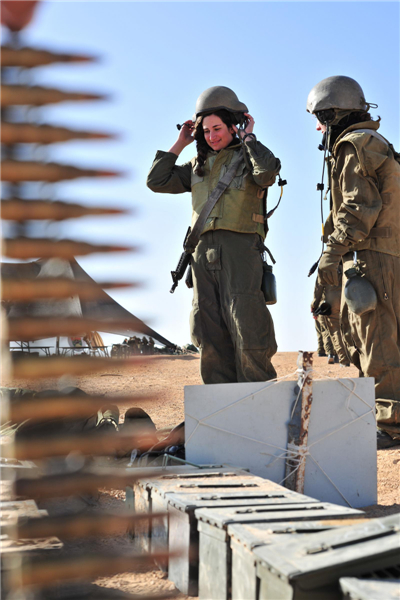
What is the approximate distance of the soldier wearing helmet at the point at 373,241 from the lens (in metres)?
4.98

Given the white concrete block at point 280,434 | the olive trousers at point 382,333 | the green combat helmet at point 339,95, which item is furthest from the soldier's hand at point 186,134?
the white concrete block at point 280,434

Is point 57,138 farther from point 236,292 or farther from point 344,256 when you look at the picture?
point 344,256

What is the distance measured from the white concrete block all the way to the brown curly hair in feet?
6.43

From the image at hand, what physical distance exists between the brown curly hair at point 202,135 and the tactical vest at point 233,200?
0.07m

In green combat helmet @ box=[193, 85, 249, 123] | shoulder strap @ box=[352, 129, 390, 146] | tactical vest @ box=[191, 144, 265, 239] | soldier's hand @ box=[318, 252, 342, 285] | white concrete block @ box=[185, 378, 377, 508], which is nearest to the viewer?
white concrete block @ box=[185, 378, 377, 508]

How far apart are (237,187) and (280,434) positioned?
1899mm

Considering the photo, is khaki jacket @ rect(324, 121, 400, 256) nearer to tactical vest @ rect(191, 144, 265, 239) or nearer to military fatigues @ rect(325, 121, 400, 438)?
military fatigues @ rect(325, 121, 400, 438)

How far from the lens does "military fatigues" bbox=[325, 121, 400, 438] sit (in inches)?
197

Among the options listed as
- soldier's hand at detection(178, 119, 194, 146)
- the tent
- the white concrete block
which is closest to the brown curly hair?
soldier's hand at detection(178, 119, 194, 146)

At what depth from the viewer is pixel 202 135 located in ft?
16.9

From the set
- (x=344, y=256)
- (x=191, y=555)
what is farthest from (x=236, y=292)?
(x=191, y=555)

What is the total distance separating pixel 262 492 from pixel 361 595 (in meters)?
1.25

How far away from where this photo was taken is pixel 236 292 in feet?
15.4

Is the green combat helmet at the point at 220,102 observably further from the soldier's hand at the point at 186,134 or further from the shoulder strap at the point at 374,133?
the shoulder strap at the point at 374,133
